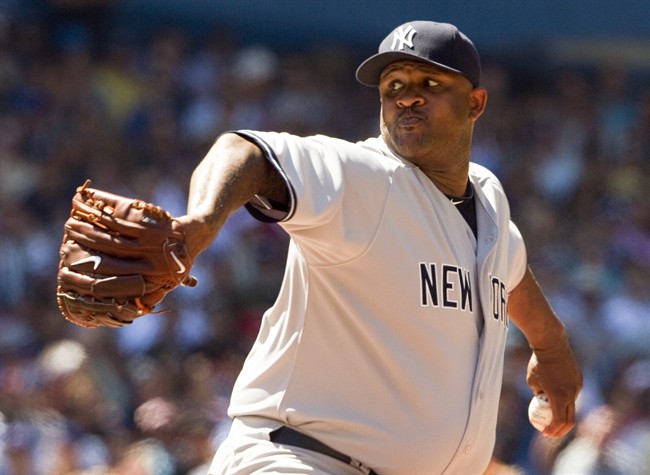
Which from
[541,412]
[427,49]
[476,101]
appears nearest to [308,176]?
[427,49]

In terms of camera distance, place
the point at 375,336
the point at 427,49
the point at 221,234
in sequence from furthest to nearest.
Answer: the point at 221,234
the point at 427,49
the point at 375,336

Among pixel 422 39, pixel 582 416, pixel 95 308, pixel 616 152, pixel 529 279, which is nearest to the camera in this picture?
pixel 95 308

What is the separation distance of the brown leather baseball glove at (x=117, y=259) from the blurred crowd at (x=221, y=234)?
155 inches

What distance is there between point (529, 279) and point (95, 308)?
6.50 ft

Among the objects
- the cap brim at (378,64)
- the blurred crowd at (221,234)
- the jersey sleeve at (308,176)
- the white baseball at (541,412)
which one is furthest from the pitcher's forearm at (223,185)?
the blurred crowd at (221,234)

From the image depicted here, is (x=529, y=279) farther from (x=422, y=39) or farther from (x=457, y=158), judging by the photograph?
(x=422, y=39)

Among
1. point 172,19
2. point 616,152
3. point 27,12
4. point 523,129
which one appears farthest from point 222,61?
point 616,152

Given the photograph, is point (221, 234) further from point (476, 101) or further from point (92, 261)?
point (92, 261)

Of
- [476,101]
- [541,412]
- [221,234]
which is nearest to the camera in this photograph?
[476,101]

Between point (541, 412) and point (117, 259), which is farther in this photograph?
point (541, 412)

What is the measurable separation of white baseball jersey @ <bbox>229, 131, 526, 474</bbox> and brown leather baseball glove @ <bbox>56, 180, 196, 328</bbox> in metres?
0.53

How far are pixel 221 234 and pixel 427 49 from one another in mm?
5079

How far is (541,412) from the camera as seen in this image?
3943 millimetres

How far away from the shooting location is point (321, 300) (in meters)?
3.03
